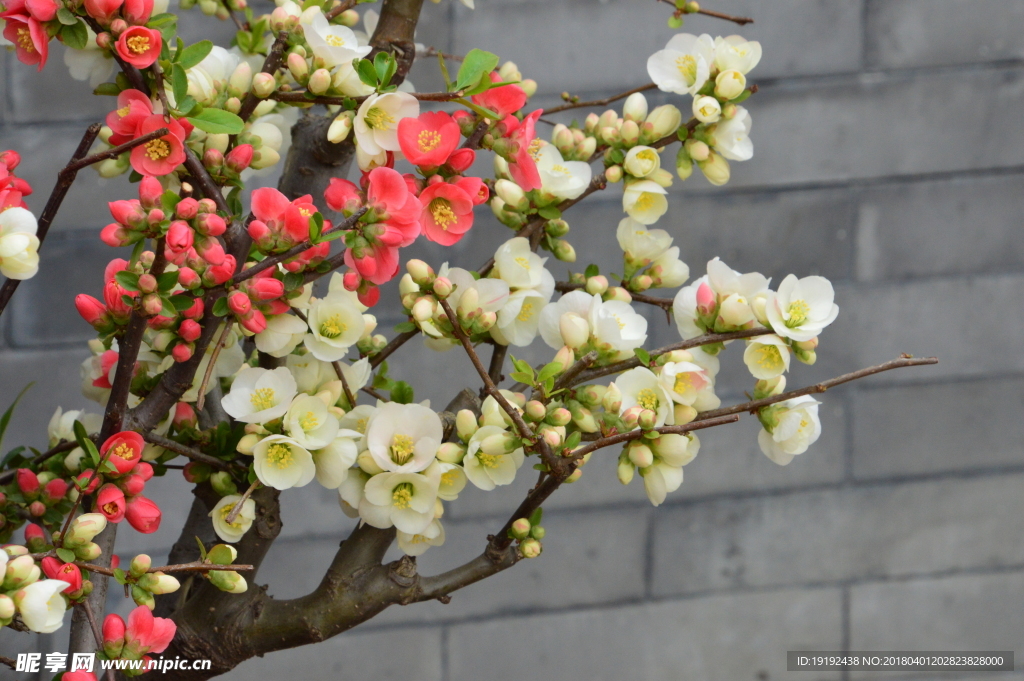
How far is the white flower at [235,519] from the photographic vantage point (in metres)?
0.47

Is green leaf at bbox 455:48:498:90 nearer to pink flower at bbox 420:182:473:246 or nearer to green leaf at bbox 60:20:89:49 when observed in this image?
pink flower at bbox 420:182:473:246

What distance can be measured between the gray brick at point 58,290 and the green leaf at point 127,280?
58 cm

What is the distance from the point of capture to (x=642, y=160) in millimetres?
522

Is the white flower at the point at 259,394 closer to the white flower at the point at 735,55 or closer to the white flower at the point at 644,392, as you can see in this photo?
the white flower at the point at 644,392

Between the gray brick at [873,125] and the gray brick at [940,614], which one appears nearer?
the gray brick at [873,125]

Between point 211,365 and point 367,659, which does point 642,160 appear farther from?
point 367,659

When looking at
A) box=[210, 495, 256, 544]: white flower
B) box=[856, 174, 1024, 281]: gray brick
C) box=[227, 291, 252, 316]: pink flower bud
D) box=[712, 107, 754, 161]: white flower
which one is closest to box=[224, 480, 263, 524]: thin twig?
box=[210, 495, 256, 544]: white flower

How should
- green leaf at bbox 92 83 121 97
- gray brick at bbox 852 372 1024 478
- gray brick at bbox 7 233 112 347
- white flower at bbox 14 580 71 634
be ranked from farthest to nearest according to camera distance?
gray brick at bbox 852 372 1024 478 → gray brick at bbox 7 233 112 347 → green leaf at bbox 92 83 121 97 → white flower at bbox 14 580 71 634

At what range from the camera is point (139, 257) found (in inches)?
16.3

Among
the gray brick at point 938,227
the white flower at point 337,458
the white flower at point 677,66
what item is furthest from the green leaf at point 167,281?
the gray brick at point 938,227

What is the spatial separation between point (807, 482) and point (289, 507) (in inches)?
27.1

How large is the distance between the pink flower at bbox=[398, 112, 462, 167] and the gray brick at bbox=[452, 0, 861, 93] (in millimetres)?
585

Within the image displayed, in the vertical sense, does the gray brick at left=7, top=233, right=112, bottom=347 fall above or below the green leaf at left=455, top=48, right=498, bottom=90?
below

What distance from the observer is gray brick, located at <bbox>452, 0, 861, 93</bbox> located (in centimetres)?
94
